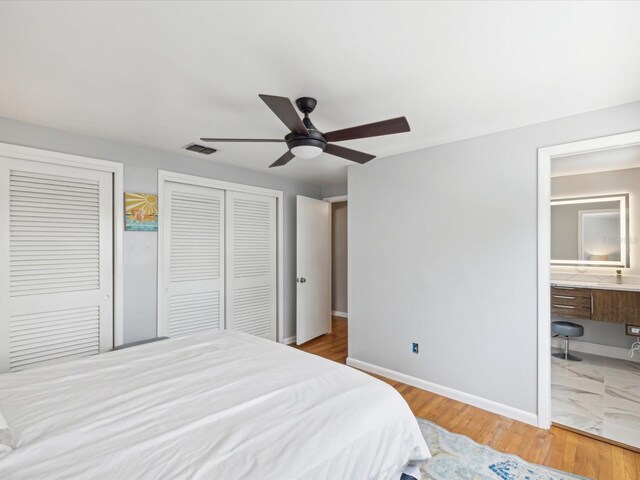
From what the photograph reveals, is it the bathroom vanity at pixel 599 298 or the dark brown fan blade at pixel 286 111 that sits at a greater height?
the dark brown fan blade at pixel 286 111

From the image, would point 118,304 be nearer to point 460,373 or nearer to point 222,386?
point 222,386

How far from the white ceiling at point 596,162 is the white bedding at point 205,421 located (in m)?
3.30

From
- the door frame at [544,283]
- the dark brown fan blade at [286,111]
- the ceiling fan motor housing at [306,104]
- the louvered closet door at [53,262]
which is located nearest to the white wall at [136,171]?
the louvered closet door at [53,262]

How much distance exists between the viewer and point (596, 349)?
3906 millimetres

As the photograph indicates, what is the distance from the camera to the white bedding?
1137 millimetres

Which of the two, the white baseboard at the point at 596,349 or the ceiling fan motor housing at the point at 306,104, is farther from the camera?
the white baseboard at the point at 596,349

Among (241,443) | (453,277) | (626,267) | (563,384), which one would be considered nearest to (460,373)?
(453,277)

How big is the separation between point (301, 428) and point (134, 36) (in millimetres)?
1921

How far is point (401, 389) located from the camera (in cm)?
316

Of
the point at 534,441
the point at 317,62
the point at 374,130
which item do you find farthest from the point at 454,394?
the point at 317,62

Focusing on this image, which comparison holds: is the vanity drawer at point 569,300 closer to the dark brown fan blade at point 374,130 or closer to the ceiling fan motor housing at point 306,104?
the dark brown fan blade at point 374,130

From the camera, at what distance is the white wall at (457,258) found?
255cm

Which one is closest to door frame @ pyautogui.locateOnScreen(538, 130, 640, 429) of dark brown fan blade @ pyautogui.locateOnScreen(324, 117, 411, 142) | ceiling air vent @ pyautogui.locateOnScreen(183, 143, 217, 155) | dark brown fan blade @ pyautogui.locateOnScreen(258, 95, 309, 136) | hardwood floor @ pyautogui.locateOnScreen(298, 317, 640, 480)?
hardwood floor @ pyautogui.locateOnScreen(298, 317, 640, 480)

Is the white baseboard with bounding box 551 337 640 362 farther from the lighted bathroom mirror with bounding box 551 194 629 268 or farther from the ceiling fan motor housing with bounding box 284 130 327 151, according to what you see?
the ceiling fan motor housing with bounding box 284 130 327 151
